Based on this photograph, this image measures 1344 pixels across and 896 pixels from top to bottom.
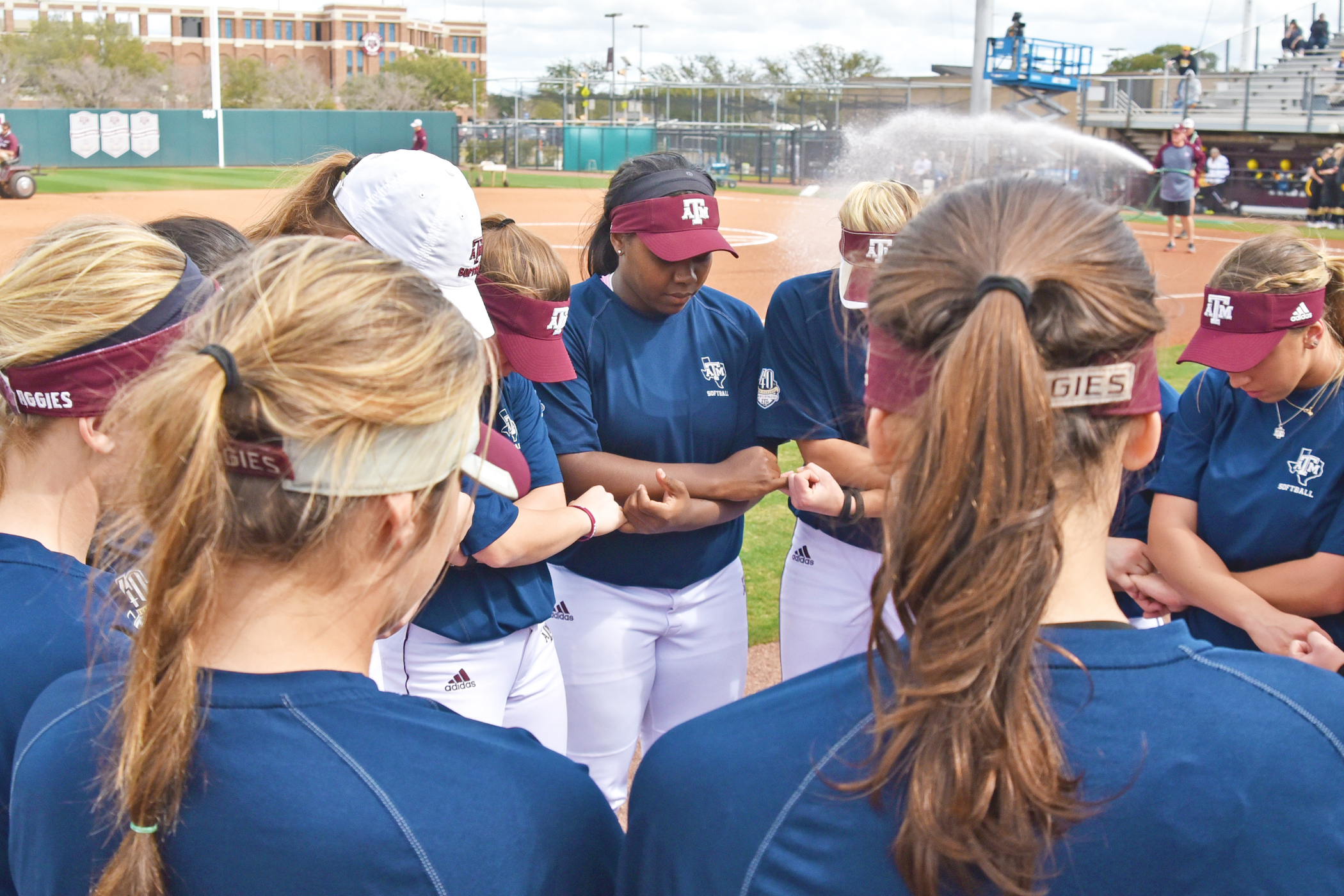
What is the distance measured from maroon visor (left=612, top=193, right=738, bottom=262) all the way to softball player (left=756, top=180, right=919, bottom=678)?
28 centimetres

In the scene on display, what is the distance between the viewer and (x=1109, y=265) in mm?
1211

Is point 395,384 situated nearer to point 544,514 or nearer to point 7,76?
point 544,514

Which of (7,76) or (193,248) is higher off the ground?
(7,76)

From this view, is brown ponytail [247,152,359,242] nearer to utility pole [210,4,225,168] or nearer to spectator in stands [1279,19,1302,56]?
utility pole [210,4,225,168]

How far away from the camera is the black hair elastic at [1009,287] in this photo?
113 centimetres

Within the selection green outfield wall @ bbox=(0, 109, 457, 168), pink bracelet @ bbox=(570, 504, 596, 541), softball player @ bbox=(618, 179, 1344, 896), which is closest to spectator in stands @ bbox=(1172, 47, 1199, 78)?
green outfield wall @ bbox=(0, 109, 457, 168)

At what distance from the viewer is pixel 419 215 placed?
2.29m

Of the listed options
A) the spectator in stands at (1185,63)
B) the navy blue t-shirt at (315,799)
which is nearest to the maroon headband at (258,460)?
the navy blue t-shirt at (315,799)

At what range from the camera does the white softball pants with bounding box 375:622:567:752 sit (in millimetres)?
2609

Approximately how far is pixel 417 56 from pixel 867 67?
4332cm

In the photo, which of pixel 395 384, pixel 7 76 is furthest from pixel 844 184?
pixel 7 76

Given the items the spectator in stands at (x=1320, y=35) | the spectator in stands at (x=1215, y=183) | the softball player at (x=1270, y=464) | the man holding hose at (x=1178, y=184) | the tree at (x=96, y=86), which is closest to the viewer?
the softball player at (x=1270, y=464)

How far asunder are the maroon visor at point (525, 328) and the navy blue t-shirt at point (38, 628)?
1.29 metres

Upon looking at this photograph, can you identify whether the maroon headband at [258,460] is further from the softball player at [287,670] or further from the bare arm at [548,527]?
the bare arm at [548,527]
